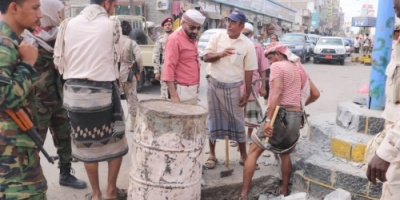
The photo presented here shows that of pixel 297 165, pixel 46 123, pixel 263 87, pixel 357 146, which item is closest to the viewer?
pixel 46 123

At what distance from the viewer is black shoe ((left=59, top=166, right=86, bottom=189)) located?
360cm

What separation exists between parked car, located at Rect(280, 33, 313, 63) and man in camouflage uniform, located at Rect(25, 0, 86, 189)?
669 inches

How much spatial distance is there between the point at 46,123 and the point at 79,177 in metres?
0.81

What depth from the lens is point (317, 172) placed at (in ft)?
11.8

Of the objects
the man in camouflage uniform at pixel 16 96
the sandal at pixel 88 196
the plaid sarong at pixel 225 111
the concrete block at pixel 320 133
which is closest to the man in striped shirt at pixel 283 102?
the plaid sarong at pixel 225 111

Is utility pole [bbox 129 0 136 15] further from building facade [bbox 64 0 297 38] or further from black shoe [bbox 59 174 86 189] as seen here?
black shoe [bbox 59 174 86 189]

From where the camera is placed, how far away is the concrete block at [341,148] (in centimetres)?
377

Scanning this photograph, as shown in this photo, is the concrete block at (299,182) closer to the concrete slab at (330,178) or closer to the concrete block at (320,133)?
the concrete slab at (330,178)

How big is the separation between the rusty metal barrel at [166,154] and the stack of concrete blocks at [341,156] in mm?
1307

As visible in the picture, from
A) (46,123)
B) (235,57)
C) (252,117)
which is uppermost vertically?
(235,57)

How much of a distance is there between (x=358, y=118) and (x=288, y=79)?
1.13 metres

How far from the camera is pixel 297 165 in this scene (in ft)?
12.9

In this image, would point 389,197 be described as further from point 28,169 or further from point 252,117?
point 252,117

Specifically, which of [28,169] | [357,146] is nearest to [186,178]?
[28,169]
